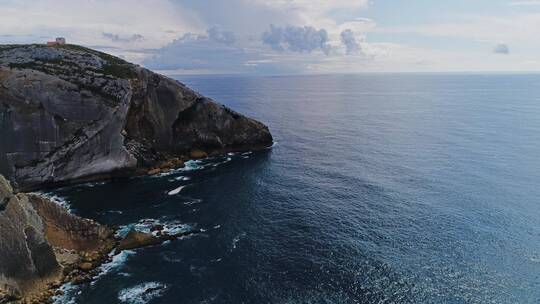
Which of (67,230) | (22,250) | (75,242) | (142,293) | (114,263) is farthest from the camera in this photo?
(67,230)

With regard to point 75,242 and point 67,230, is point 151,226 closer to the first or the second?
point 75,242

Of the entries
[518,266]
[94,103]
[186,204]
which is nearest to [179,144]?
[94,103]

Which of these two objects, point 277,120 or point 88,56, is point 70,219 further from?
point 277,120

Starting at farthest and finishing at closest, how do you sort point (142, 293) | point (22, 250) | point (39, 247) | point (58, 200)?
point (58, 200), point (39, 247), point (22, 250), point (142, 293)

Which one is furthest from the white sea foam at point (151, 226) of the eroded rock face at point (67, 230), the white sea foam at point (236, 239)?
the white sea foam at point (236, 239)

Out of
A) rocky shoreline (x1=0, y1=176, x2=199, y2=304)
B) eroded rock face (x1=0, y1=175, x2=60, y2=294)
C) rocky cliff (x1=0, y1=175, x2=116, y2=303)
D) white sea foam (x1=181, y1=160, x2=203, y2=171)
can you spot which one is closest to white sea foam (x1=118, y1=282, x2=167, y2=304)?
rocky shoreline (x1=0, y1=176, x2=199, y2=304)

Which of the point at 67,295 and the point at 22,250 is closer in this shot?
the point at 67,295

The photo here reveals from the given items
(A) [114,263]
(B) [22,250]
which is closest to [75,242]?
(A) [114,263]
